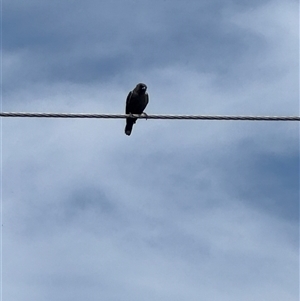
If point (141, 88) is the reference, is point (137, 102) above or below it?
below

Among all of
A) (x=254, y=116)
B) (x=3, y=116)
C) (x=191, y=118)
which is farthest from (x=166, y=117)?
(x=3, y=116)

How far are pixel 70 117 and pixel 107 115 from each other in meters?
0.41

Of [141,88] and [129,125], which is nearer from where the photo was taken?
[129,125]

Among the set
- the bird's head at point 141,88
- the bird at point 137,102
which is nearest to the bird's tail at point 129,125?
the bird at point 137,102

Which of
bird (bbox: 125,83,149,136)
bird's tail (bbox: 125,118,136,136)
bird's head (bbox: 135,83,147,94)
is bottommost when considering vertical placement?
bird's tail (bbox: 125,118,136,136)

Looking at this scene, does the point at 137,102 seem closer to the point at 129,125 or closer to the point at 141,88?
the point at 141,88

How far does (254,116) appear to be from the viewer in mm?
7520

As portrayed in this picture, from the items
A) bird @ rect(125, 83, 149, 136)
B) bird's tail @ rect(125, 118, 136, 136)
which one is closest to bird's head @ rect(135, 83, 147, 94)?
bird @ rect(125, 83, 149, 136)

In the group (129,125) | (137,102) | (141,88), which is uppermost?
(141,88)

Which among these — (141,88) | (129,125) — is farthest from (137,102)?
(129,125)

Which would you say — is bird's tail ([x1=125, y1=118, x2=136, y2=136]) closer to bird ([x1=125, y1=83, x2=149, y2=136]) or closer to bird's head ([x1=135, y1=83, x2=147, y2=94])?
bird ([x1=125, y1=83, x2=149, y2=136])

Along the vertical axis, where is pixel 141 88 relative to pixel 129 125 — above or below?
above

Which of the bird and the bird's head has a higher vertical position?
the bird's head

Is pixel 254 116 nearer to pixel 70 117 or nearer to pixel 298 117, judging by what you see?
pixel 298 117
